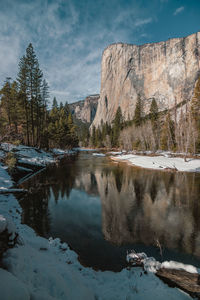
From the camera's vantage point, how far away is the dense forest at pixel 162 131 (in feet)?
101

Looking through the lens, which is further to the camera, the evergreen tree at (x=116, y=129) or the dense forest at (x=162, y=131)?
the evergreen tree at (x=116, y=129)

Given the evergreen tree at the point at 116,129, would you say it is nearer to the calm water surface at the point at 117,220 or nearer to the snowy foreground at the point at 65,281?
the calm water surface at the point at 117,220

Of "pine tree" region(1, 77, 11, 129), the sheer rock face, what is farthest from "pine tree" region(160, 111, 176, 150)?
"pine tree" region(1, 77, 11, 129)

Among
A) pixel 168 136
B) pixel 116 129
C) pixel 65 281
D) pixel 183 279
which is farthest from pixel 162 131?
pixel 65 281

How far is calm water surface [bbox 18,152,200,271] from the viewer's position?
17.7ft

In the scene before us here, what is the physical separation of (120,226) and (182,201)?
5.74m

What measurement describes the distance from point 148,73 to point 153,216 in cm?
10818

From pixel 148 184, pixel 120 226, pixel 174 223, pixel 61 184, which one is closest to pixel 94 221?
pixel 120 226

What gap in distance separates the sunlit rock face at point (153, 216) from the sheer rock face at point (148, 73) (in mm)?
52666

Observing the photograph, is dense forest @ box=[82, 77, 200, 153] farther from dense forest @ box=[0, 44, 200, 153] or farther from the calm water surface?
the calm water surface

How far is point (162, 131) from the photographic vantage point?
48.0 metres

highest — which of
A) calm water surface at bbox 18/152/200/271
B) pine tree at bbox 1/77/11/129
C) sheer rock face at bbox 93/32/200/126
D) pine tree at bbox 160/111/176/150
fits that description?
sheer rock face at bbox 93/32/200/126

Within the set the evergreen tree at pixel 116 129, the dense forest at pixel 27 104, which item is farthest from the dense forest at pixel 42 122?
the evergreen tree at pixel 116 129

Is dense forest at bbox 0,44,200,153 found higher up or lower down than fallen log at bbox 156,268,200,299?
→ higher up
